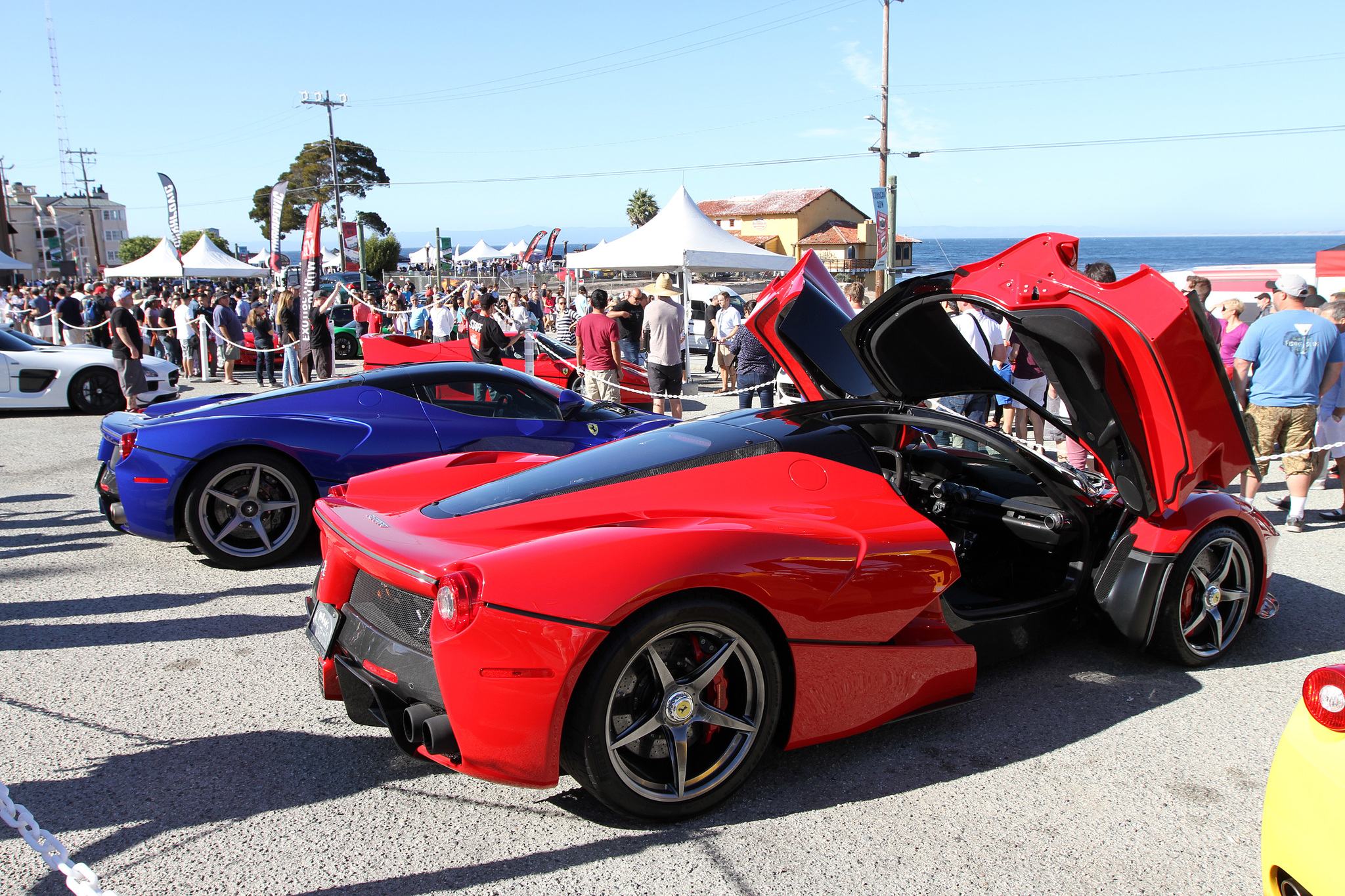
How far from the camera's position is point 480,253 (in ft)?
183

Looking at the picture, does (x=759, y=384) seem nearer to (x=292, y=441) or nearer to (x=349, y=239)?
(x=292, y=441)

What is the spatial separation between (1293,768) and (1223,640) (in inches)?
89.8

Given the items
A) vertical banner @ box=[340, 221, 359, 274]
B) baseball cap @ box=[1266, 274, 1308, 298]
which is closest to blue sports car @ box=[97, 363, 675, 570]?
baseball cap @ box=[1266, 274, 1308, 298]

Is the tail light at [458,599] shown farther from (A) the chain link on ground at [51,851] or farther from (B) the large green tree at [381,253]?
(B) the large green tree at [381,253]

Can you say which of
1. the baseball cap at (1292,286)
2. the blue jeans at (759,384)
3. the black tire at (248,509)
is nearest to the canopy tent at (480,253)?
the blue jeans at (759,384)

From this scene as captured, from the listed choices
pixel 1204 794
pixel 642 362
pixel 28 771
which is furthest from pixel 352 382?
pixel 642 362

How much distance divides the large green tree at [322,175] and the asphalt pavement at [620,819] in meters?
61.0

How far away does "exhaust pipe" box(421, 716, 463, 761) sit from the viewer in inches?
95.2

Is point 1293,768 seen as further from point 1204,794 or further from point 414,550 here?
point 414,550

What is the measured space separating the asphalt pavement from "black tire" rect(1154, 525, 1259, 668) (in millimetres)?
128

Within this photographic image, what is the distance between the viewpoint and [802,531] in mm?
2828

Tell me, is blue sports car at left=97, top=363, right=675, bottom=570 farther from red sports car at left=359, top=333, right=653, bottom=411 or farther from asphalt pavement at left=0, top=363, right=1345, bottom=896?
red sports car at left=359, top=333, right=653, bottom=411

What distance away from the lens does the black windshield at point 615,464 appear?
3.06 meters

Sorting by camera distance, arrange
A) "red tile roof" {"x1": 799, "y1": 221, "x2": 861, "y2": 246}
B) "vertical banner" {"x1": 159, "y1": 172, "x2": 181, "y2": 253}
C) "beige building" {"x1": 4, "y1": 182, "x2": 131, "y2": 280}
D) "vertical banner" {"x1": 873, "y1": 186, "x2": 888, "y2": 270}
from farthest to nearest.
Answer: "beige building" {"x1": 4, "y1": 182, "x2": 131, "y2": 280} < "red tile roof" {"x1": 799, "y1": 221, "x2": 861, "y2": 246} < "vertical banner" {"x1": 159, "y1": 172, "x2": 181, "y2": 253} < "vertical banner" {"x1": 873, "y1": 186, "x2": 888, "y2": 270}
